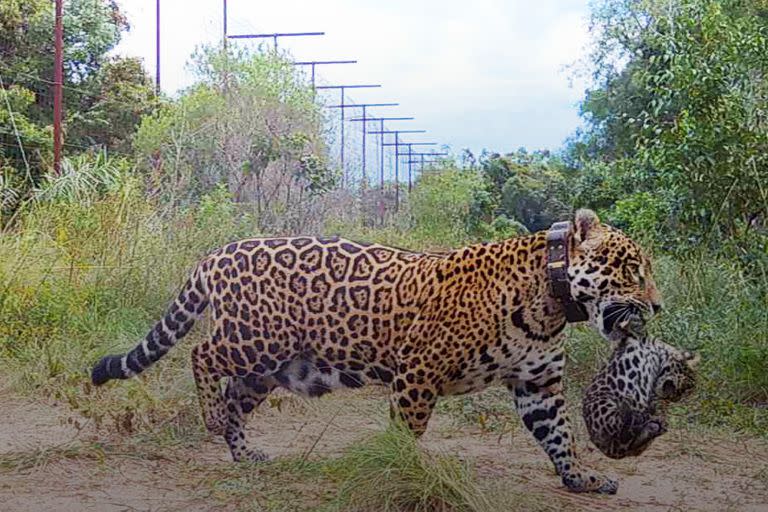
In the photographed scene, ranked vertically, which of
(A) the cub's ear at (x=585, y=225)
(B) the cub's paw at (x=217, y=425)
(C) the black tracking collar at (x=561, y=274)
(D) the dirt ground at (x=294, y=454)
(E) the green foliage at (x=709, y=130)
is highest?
(E) the green foliage at (x=709, y=130)

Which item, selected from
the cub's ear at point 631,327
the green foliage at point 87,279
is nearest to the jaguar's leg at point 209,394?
the green foliage at point 87,279

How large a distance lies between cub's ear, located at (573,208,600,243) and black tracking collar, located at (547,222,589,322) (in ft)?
0.17

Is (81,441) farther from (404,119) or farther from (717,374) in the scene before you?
(404,119)

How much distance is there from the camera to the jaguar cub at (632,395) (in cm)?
496

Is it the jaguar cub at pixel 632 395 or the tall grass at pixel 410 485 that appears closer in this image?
the tall grass at pixel 410 485

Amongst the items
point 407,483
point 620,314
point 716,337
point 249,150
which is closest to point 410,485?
point 407,483

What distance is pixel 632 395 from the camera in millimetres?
4969

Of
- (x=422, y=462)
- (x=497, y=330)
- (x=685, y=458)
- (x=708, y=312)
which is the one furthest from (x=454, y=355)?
(x=708, y=312)

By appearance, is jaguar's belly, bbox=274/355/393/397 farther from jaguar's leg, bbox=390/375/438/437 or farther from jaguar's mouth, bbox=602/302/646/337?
jaguar's mouth, bbox=602/302/646/337

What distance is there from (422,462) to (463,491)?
8.3 inches

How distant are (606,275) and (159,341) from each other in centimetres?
228

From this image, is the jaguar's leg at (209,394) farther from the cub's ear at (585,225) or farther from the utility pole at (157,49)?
the utility pole at (157,49)

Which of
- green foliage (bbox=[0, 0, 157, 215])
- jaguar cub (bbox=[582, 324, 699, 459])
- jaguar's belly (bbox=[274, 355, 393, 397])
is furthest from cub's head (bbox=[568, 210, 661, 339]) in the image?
green foliage (bbox=[0, 0, 157, 215])

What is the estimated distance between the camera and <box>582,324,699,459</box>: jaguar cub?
4.96 meters
